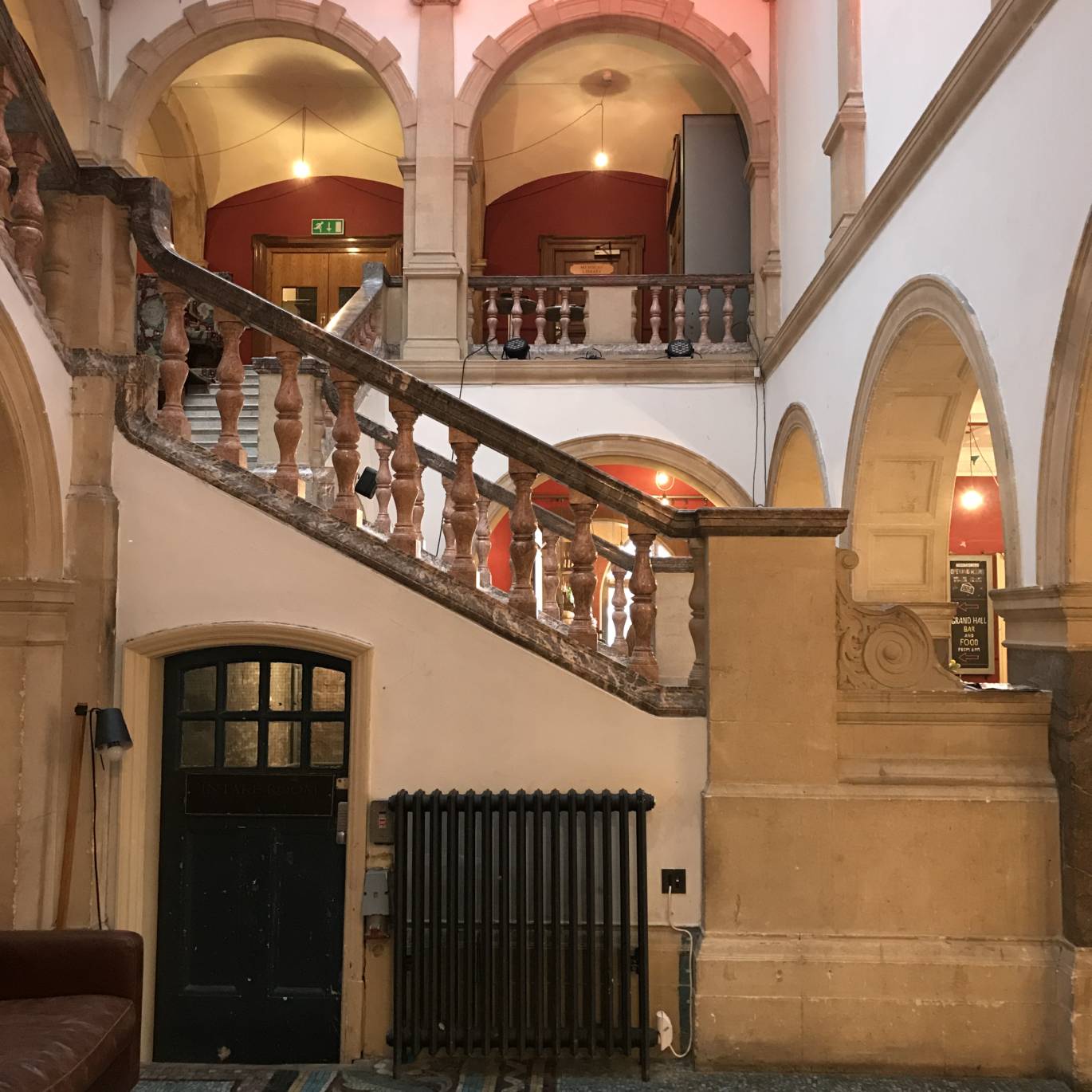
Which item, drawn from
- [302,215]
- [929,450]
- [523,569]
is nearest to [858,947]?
[523,569]

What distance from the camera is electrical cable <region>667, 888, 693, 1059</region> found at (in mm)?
3779

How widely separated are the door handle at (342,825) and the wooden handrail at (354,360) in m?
1.57

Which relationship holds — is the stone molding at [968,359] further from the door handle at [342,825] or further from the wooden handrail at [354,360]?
the door handle at [342,825]

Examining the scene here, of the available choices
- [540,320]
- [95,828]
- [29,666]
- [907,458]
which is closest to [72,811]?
[95,828]

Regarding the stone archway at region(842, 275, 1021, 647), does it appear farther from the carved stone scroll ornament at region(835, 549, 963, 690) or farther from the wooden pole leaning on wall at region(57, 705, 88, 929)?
the wooden pole leaning on wall at region(57, 705, 88, 929)

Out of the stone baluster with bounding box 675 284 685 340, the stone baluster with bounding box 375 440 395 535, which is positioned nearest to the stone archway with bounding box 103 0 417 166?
the stone baluster with bounding box 675 284 685 340

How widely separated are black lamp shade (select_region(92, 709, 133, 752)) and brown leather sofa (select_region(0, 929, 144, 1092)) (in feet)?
2.10

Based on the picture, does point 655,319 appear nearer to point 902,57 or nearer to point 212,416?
point 902,57

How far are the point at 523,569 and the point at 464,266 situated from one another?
6.43m

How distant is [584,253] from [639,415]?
5.19 meters

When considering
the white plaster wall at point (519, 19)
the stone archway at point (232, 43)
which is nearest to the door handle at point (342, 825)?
the stone archway at point (232, 43)

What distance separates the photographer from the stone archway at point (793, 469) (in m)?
8.55

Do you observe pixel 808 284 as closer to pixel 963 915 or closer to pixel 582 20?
pixel 582 20

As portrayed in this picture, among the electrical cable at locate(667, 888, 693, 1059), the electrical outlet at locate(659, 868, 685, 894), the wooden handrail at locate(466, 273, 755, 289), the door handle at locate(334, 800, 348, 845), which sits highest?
the wooden handrail at locate(466, 273, 755, 289)
